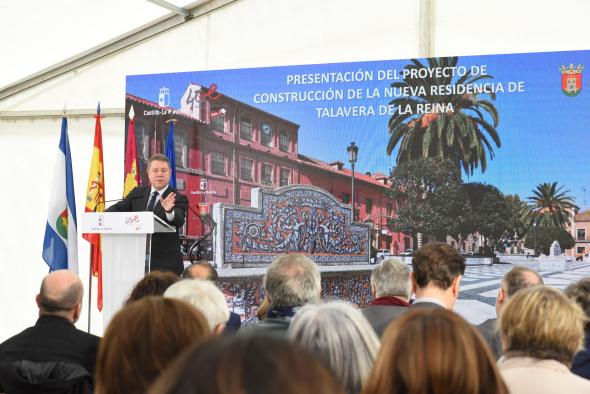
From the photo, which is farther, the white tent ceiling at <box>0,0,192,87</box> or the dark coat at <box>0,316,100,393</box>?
the white tent ceiling at <box>0,0,192,87</box>

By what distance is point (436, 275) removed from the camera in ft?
9.55

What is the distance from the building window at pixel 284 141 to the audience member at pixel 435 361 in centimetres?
547

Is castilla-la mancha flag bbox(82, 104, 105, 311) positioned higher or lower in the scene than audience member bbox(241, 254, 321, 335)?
higher

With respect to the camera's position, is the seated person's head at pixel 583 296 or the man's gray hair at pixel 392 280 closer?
the seated person's head at pixel 583 296

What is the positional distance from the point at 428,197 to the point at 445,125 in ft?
2.14

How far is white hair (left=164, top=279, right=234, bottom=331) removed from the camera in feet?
7.57

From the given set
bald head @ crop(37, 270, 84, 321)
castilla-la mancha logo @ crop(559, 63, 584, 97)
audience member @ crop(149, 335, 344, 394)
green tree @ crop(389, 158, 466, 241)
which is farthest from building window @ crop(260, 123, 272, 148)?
audience member @ crop(149, 335, 344, 394)

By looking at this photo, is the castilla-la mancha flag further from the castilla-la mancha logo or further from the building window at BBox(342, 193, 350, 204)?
the castilla-la mancha logo

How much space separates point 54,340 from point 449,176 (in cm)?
448

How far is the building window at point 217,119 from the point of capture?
271 inches

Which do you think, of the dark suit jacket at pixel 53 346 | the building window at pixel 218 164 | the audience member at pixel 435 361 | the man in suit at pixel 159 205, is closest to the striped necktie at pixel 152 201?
the man in suit at pixel 159 205

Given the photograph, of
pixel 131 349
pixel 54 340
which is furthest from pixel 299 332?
pixel 54 340

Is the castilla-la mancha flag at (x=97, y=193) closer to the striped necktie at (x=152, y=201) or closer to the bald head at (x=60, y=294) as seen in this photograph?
the striped necktie at (x=152, y=201)

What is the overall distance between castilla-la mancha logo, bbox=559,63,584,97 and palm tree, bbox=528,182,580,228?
2.57 feet
